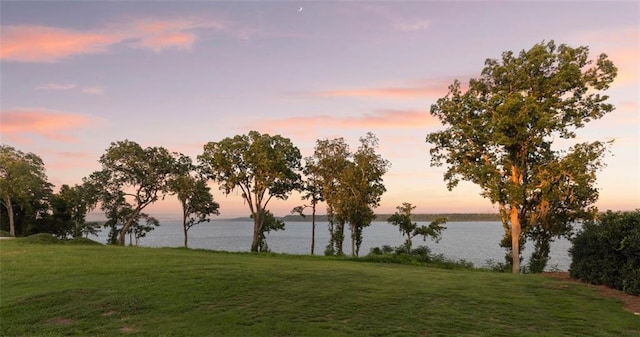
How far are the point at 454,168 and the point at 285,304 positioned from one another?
2207 cm

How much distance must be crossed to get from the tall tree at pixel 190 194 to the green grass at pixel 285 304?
30362 millimetres

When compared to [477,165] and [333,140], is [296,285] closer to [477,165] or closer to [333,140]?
[477,165]

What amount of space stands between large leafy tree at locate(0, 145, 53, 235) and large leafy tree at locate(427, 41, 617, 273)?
1801 inches

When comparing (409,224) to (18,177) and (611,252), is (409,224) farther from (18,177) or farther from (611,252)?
(18,177)

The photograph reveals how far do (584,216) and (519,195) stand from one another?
31.6 ft

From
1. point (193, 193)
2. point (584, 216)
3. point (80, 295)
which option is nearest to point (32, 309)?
point (80, 295)

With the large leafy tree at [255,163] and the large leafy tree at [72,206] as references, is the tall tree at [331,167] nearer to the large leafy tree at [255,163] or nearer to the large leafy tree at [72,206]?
the large leafy tree at [255,163]

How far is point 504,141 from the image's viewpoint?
25891 millimetres

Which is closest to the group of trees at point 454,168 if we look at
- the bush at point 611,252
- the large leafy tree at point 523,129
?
the large leafy tree at point 523,129

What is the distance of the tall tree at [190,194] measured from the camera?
4641 cm

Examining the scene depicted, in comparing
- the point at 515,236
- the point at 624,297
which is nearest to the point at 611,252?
the point at 624,297

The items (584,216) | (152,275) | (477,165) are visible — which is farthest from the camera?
(584,216)

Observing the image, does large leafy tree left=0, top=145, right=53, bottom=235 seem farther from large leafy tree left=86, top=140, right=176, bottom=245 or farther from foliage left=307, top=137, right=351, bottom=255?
foliage left=307, top=137, right=351, bottom=255

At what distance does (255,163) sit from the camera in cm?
4138
